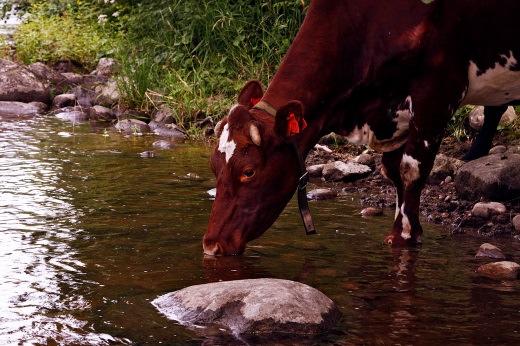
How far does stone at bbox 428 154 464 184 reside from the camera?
323 inches

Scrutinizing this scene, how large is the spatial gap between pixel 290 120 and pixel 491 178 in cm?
229

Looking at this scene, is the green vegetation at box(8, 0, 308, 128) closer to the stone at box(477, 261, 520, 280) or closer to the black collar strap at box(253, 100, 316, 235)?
the black collar strap at box(253, 100, 316, 235)

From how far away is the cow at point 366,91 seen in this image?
5.79 metres

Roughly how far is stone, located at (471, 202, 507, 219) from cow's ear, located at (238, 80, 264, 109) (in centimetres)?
192

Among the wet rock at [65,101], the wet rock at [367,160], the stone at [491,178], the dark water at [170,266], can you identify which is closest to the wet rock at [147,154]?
the dark water at [170,266]

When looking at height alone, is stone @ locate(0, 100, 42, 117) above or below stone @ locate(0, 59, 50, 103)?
below

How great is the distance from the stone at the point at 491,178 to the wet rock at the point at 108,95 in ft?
20.6

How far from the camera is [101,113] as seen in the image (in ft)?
42.0

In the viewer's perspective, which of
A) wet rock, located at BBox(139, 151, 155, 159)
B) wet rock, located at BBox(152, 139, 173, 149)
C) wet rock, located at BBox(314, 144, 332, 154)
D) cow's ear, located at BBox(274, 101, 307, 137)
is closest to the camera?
cow's ear, located at BBox(274, 101, 307, 137)

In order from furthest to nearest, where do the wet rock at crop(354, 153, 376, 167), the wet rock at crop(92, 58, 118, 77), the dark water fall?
the wet rock at crop(92, 58, 118, 77) < the wet rock at crop(354, 153, 376, 167) < the dark water

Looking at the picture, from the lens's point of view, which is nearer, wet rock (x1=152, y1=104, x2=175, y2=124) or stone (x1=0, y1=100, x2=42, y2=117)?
wet rock (x1=152, y1=104, x2=175, y2=124)

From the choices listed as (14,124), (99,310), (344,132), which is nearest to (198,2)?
(14,124)

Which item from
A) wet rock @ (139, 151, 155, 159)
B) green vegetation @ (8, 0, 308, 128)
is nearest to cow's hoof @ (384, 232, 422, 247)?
wet rock @ (139, 151, 155, 159)

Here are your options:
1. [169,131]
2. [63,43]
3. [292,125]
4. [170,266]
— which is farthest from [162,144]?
[63,43]
